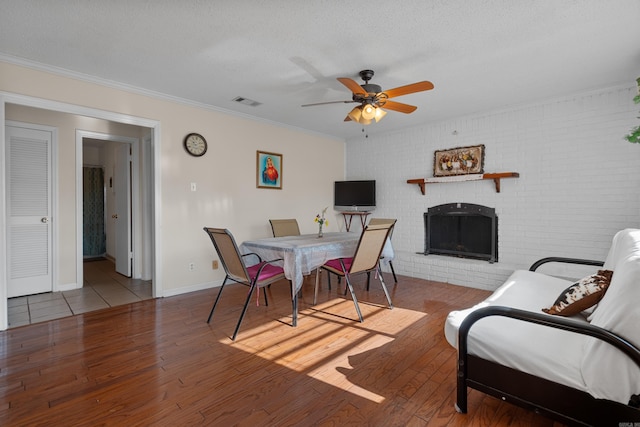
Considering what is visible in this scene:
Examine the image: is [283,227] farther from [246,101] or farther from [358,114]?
[358,114]

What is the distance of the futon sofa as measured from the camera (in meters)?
1.22

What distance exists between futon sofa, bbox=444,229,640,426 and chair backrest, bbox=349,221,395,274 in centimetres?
122

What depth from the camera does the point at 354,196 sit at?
578 cm

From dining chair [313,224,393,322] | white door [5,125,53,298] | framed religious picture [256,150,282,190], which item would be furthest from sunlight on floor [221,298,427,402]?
white door [5,125,53,298]

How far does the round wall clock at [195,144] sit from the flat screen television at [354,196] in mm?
2604

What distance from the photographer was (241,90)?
3635 millimetres

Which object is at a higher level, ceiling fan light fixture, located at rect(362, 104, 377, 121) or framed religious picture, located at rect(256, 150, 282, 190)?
ceiling fan light fixture, located at rect(362, 104, 377, 121)

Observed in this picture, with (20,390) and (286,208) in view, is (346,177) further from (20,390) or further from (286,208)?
(20,390)

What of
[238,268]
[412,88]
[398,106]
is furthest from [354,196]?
[238,268]

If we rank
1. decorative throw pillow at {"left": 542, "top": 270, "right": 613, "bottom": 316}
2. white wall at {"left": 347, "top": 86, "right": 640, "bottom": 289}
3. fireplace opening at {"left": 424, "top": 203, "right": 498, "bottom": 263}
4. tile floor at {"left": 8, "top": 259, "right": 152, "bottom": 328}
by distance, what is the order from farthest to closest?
fireplace opening at {"left": 424, "top": 203, "right": 498, "bottom": 263} → white wall at {"left": 347, "top": 86, "right": 640, "bottom": 289} → tile floor at {"left": 8, "top": 259, "right": 152, "bottom": 328} → decorative throw pillow at {"left": 542, "top": 270, "right": 613, "bottom": 316}

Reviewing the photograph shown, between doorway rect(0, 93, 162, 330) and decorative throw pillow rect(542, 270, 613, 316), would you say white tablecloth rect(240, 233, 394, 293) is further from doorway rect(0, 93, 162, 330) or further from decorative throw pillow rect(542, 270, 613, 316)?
decorative throw pillow rect(542, 270, 613, 316)

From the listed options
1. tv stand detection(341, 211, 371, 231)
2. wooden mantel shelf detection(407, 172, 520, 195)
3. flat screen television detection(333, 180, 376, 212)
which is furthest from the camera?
tv stand detection(341, 211, 371, 231)

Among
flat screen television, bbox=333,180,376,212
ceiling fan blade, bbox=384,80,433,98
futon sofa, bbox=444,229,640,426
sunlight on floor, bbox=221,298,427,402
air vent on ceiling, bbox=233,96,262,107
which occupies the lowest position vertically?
sunlight on floor, bbox=221,298,427,402

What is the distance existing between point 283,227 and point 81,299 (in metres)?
2.48
